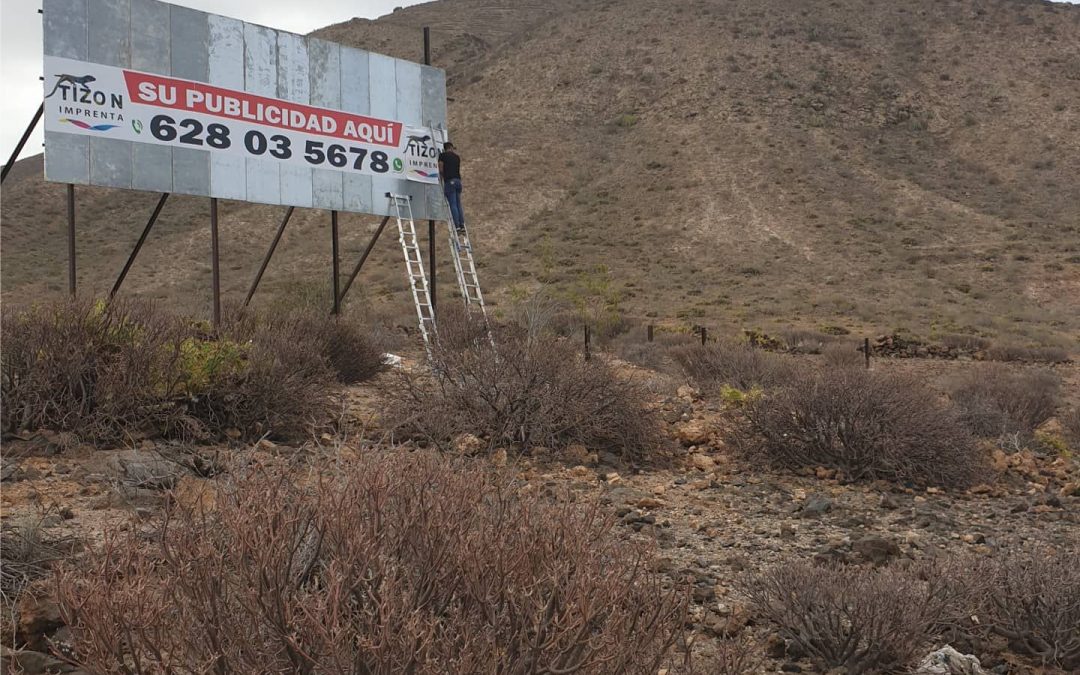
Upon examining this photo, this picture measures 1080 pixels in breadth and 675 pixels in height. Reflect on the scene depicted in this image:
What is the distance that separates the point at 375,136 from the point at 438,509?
1134cm

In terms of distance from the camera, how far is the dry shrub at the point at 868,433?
23.9 feet

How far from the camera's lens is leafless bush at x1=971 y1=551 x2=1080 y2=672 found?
153 inches

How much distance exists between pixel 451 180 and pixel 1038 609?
11.2 metres

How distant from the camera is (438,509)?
262cm

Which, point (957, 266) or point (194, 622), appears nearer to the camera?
point (194, 622)

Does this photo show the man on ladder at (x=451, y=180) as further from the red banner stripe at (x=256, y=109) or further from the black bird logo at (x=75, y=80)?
the black bird logo at (x=75, y=80)

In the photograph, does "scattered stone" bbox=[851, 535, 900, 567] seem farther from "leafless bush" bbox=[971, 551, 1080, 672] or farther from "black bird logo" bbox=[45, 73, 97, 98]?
"black bird logo" bbox=[45, 73, 97, 98]

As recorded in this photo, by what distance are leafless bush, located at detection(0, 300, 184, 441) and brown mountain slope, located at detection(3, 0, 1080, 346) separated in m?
20.9

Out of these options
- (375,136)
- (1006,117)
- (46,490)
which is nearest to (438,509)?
(46,490)

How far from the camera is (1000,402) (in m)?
11.2

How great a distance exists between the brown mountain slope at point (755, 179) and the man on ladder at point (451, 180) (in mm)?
13919

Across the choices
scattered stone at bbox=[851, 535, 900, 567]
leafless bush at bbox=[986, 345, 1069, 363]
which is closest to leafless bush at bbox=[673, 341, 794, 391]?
scattered stone at bbox=[851, 535, 900, 567]

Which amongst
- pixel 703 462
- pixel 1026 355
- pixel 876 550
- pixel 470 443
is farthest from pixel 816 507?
pixel 1026 355

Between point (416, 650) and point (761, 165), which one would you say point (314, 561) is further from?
point (761, 165)
